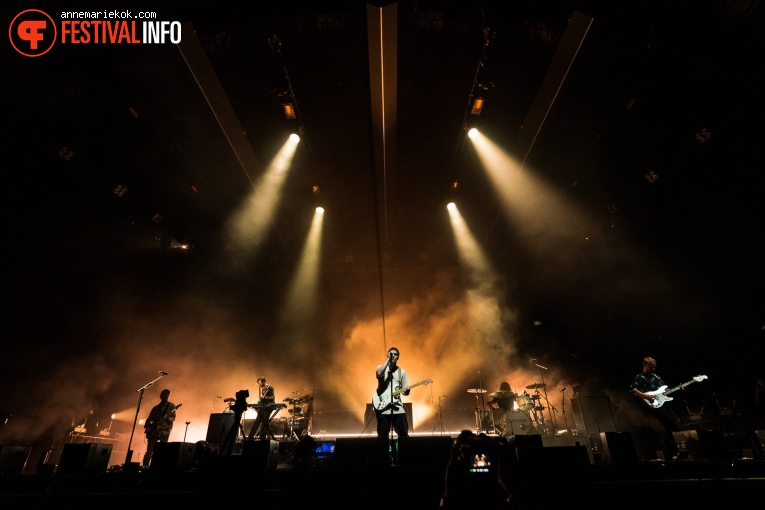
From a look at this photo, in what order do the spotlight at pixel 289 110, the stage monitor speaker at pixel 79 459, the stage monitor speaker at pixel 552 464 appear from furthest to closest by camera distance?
the spotlight at pixel 289 110 < the stage monitor speaker at pixel 79 459 < the stage monitor speaker at pixel 552 464

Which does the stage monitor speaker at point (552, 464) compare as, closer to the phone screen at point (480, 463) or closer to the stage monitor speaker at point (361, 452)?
the phone screen at point (480, 463)

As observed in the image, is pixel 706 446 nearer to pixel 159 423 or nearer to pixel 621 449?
pixel 621 449

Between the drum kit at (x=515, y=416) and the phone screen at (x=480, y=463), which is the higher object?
the drum kit at (x=515, y=416)

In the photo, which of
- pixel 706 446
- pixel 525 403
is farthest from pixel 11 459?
pixel 525 403

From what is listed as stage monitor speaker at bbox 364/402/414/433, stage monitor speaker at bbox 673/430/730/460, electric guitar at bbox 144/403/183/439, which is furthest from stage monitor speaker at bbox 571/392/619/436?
electric guitar at bbox 144/403/183/439

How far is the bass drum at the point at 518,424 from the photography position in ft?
23.8

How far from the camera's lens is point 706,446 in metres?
4.09

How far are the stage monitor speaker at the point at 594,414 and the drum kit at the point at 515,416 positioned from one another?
665mm

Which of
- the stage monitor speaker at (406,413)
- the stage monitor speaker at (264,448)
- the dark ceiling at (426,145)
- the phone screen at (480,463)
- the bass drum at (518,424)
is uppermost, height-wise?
the dark ceiling at (426,145)

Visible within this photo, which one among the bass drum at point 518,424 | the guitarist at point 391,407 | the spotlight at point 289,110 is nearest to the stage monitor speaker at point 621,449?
the guitarist at point 391,407

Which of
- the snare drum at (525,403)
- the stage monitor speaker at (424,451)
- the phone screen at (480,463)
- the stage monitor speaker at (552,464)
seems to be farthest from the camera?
the snare drum at (525,403)

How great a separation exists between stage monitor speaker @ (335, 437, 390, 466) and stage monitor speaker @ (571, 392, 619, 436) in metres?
5.65

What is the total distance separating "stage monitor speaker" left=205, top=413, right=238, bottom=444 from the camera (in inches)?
258

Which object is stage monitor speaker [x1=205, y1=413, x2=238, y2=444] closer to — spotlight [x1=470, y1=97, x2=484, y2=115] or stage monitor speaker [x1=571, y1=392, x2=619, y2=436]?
stage monitor speaker [x1=571, y1=392, x2=619, y2=436]
